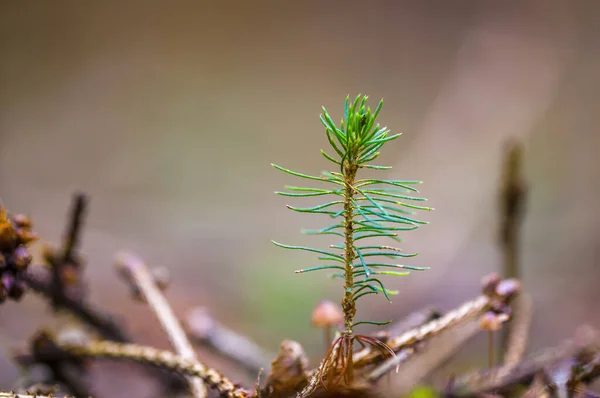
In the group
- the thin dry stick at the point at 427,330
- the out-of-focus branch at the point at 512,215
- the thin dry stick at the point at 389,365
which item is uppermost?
the out-of-focus branch at the point at 512,215

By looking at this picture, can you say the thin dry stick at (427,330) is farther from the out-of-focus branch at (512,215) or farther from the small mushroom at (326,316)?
the out-of-focus branch at (512,215)

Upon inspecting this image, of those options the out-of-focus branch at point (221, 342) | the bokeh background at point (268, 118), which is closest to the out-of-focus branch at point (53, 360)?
the out-of-focus branch at point (221, 342)

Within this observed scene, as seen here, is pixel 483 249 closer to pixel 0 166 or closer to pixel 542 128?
pixel 542 128

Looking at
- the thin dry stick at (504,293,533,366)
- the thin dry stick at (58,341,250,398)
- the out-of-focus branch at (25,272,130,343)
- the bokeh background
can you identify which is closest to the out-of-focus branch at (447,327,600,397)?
the thin dry stick at (504,293,533,366)

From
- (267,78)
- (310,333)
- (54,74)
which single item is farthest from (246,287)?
(54,74)

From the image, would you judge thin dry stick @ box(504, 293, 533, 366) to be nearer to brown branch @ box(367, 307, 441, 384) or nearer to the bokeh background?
brown branch @ box(367, 307, 441, 384)

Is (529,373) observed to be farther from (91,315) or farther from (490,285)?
(91,315)
